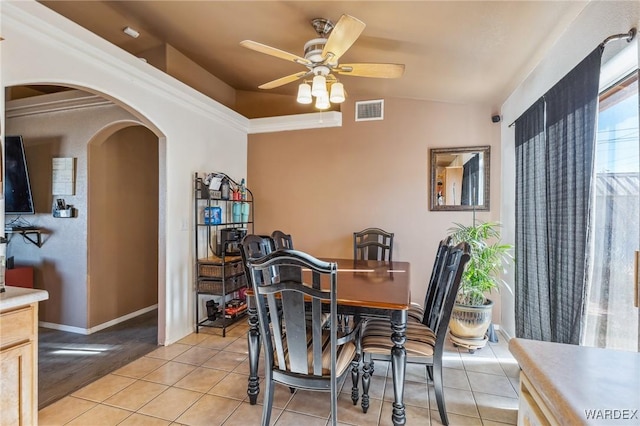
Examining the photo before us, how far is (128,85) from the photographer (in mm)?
2742

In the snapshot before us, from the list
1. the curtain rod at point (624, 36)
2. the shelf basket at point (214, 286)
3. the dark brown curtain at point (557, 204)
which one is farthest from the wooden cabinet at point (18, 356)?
the curtain rod at point (624, 36)

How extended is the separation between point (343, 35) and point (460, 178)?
2527 millimetres

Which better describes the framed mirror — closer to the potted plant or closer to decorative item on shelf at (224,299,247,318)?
the potted plant

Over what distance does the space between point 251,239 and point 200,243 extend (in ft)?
4.35

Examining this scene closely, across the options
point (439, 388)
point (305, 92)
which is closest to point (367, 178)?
point (305, 92)

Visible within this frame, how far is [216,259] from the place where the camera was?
11.8 feet

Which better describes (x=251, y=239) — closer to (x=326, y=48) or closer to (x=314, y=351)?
(x=314, y=351)

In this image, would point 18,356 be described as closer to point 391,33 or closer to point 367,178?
point 391,33

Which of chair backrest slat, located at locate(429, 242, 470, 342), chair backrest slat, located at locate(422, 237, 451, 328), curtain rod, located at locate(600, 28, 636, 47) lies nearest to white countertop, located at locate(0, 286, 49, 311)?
chair backrest slat, located at locate(429, 242, 470, 342)

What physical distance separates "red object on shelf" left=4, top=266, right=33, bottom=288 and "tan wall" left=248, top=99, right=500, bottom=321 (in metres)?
2.63

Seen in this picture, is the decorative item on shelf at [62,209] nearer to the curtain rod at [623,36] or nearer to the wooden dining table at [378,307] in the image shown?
the wooden dining table at [378,307]

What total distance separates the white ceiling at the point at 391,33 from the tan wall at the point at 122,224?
3.93 feet

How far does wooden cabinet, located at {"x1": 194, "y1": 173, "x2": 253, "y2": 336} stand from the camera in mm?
3475

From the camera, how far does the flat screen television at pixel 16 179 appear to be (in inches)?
129
